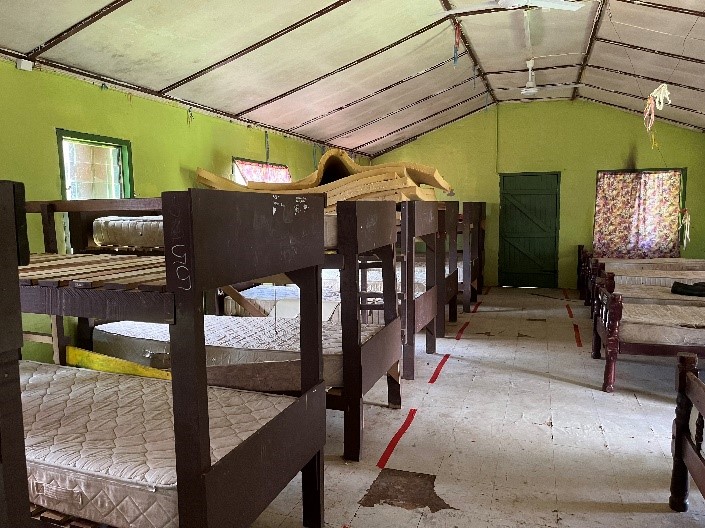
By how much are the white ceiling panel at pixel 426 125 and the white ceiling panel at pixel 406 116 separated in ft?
1.36

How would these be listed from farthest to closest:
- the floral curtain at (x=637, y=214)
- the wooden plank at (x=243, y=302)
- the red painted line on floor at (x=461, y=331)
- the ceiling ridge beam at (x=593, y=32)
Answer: the floral curtain at (x=637, y=214), the red painted line on floor at (x=461, y=331), the ceiling ridge beam at (x=593, y=32), the wooden plank at (x=243, y=302)

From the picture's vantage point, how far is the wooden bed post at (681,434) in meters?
2.81

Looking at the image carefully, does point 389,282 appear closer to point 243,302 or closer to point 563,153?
point 243,302

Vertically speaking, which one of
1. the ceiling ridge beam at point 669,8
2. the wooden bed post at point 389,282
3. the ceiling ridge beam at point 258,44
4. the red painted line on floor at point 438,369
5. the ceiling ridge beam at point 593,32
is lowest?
the red painted line on floor at point 438,369

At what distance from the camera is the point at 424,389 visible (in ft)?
15.9

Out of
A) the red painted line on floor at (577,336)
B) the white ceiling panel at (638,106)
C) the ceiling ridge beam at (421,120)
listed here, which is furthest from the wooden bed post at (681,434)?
the ceiling ridge beam at (421,120)

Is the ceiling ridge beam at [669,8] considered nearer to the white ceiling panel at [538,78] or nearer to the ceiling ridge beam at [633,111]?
the white ceiling panel at [538,78]

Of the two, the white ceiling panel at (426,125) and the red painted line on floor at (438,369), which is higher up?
the white ceiling panel at (426,125)

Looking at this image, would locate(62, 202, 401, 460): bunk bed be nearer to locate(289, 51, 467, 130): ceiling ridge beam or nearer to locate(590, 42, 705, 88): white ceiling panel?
locate(289, 51, 467, 130): ceiling ridge beam

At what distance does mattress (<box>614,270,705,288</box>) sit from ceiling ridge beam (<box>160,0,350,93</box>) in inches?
201

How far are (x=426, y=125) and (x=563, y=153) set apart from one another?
2.84m

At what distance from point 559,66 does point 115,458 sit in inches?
313

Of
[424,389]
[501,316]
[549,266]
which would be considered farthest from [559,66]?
[424,389]

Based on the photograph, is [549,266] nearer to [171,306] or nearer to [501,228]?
[501,228]
